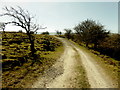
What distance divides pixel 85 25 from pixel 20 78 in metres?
42.6

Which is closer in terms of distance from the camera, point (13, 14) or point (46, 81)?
point (46, 81)

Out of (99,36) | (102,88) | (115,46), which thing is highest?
(99,36)

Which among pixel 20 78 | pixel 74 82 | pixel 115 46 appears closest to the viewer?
pixel 74 82

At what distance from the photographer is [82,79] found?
12.3 m

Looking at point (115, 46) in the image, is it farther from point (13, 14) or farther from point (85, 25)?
point (13, 14)

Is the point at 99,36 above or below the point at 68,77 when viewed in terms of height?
above

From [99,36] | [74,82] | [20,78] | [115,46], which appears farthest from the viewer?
[99,36]

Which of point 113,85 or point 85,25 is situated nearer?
point 113,85

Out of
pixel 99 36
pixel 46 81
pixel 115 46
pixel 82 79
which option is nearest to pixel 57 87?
pixel 46 81

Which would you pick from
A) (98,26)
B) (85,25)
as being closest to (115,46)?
(98,26)

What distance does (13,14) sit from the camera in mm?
23156

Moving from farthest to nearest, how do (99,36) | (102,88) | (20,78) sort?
(99,36)
(20,78)
(102,88)

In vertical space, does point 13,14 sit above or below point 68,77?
above

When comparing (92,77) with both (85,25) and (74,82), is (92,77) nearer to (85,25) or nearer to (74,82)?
(74,82)
